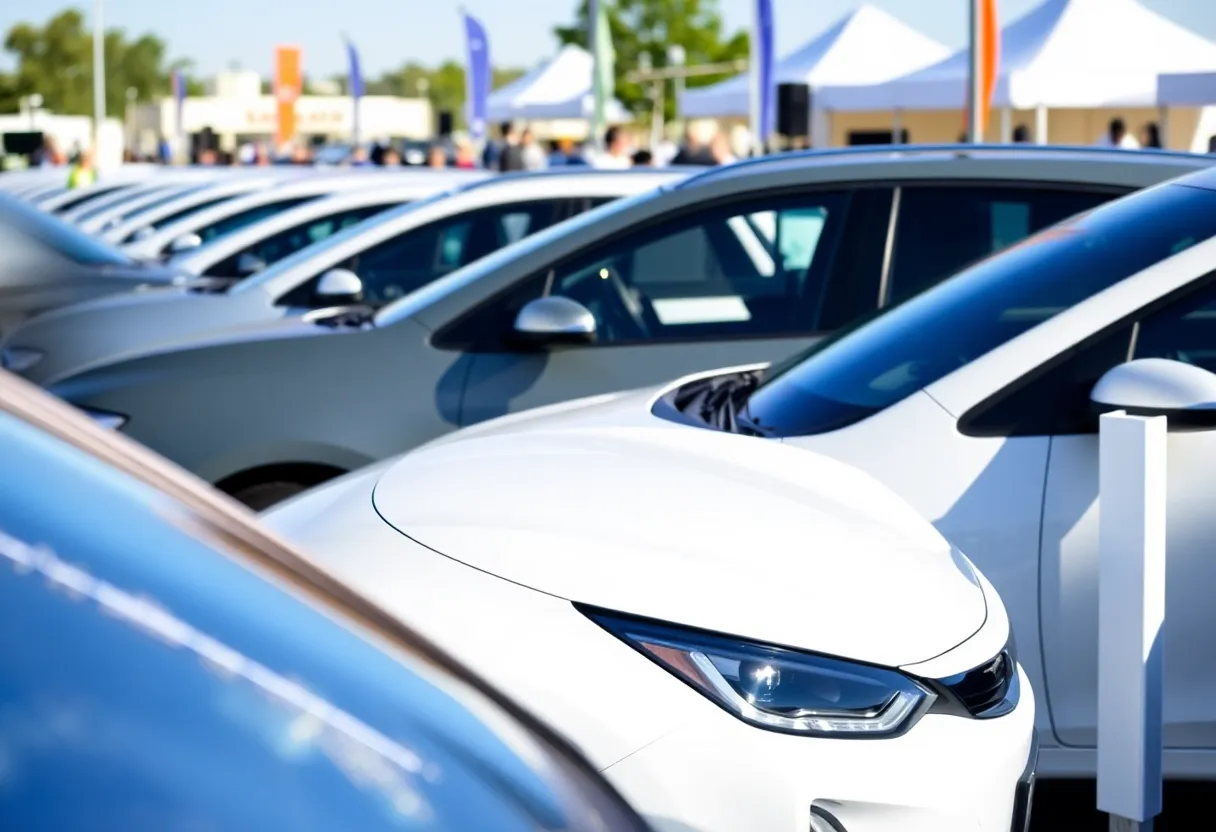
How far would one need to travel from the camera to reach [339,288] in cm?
629

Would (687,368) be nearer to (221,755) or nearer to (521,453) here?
(521,453)

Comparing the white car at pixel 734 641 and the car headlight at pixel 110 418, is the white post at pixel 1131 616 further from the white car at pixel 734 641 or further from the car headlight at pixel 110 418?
the car headlight at pixel 110 418

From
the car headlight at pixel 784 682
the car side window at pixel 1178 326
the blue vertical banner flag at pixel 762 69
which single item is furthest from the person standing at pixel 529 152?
the car headlight at pixel 784 682

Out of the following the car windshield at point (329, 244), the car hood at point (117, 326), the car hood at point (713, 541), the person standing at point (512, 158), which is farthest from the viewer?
the person standing at point (512, 158)

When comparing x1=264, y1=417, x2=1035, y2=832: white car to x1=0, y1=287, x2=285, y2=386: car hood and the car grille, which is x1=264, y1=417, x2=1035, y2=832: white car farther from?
x1=0, y1=287, x2=285, y2=386: car hood

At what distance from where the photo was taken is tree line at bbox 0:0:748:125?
77562 millimetres

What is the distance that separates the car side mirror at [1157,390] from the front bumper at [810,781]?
3.14 feet

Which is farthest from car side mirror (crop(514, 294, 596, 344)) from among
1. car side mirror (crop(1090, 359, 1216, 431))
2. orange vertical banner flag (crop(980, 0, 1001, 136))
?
orange vertical banner flag (crop(980, 0, 1001, 136))

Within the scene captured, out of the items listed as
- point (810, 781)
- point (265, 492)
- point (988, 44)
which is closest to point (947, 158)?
point (265, 492)

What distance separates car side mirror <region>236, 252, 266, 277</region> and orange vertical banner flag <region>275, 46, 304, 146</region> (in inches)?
1022

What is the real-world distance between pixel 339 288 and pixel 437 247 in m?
0.55

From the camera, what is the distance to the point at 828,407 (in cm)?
359

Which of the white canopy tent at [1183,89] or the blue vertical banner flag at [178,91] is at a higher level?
the blue vertical banner flag at [178,91]

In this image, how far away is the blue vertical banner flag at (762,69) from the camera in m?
16.3
